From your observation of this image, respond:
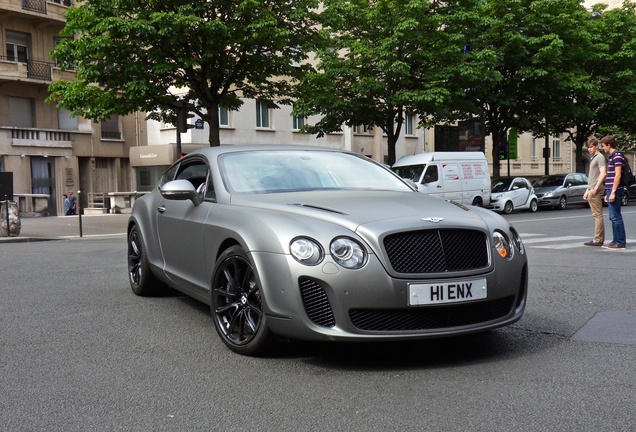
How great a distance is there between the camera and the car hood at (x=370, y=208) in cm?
444

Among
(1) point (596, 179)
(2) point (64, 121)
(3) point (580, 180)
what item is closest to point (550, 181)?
(3) point (580, 180)

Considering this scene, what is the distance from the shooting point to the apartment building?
108 feet

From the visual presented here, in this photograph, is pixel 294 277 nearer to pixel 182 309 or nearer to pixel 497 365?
pixel 497 365

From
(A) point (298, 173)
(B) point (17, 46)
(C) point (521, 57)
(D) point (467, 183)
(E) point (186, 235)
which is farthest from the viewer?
(B) point (17, 46)

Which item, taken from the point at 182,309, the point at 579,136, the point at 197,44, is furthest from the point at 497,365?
the point at 579,136

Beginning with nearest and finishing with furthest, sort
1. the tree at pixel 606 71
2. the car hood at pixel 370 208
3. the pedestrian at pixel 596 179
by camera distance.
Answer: the car hood at pixel 370 208 < the pedestrian at pixel 596 179 < the tree at pixel 606 71

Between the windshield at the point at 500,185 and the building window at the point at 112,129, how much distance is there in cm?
1919

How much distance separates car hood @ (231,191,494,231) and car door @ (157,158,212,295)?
1.61 feet

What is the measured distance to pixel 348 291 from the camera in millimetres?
4207

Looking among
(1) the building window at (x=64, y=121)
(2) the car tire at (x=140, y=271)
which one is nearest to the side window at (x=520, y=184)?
(1) the building window at (x=64, y=121)

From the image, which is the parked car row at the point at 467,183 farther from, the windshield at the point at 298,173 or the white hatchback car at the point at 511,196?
the windshield at the point at 298,173

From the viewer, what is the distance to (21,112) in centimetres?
3406

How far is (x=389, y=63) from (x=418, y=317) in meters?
24.8

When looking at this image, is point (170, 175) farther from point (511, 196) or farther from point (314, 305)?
point (511, 196)
